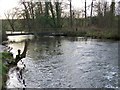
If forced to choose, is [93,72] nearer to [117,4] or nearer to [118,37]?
[118,37]

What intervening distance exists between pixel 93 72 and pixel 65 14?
25288mm

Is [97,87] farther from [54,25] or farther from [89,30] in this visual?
[54,25]

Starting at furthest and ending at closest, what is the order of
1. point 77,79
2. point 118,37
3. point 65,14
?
point 65,14
point 118,37
point 77,79

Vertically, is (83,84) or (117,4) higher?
(117,4)

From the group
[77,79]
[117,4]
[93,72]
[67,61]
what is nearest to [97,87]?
[77,79]

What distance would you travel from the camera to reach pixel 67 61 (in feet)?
38.3

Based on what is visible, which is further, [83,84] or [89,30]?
[89,30]

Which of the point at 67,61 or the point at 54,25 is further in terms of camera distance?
the point at 54,25

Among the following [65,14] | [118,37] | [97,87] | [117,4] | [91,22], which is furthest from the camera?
[65,14]

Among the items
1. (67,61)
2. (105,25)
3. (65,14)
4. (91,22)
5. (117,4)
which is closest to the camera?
(67,61)

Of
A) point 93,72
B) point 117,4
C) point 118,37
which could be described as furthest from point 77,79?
point 117,4

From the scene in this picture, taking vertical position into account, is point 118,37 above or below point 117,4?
below

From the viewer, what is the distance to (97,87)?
7.13m

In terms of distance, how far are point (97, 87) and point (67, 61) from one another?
4.62 m
